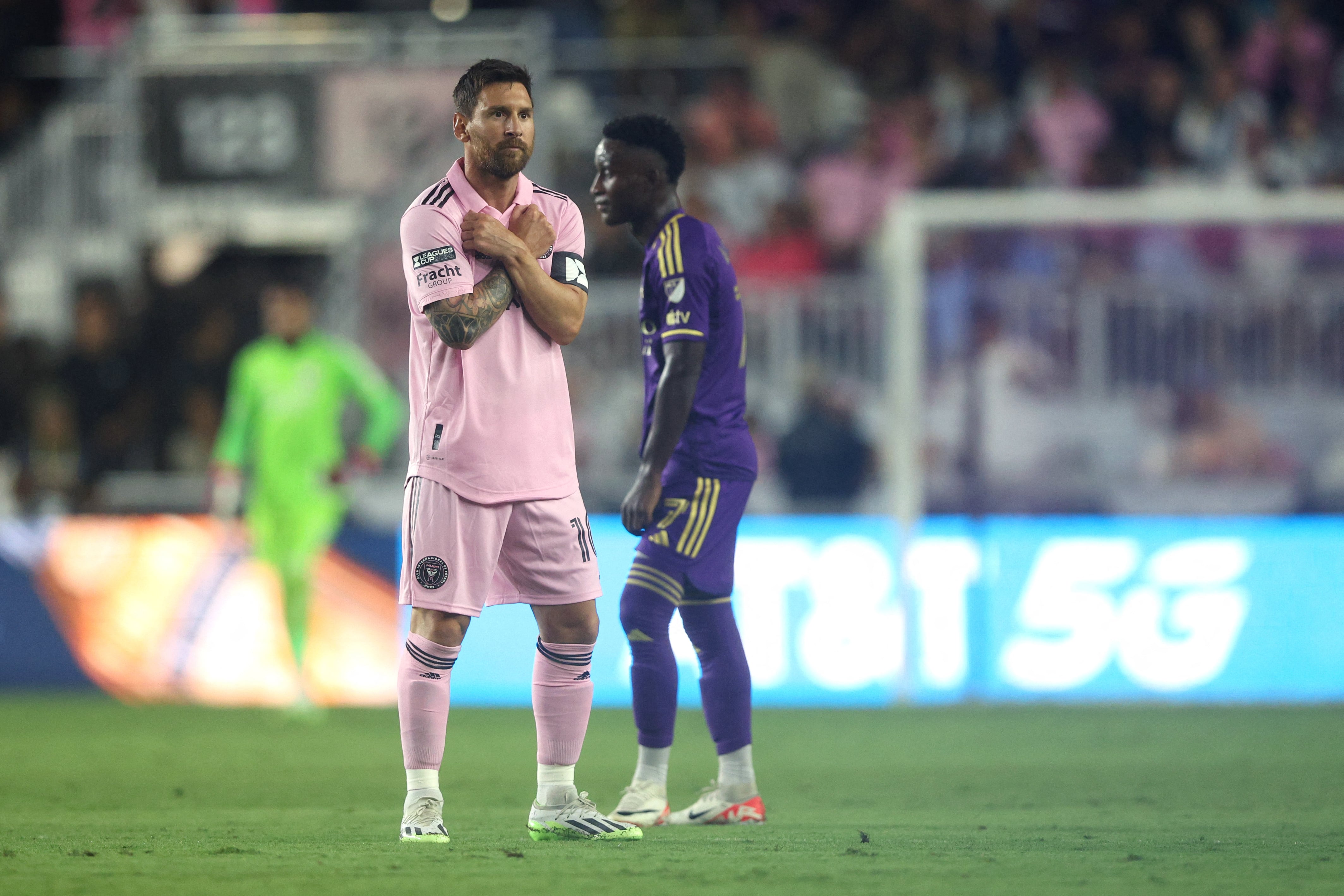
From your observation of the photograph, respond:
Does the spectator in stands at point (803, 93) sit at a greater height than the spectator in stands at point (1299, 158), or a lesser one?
greater

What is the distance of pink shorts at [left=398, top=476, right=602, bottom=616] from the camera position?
4.90 metres

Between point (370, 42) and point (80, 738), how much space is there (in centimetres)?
576

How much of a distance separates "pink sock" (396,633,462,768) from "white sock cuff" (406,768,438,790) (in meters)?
0.01

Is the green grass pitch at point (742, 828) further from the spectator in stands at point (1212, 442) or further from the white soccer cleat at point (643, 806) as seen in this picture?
the spectator in stands at point (1212, 442)

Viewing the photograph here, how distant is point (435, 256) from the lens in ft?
16.1

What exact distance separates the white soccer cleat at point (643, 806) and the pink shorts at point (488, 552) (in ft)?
2.94

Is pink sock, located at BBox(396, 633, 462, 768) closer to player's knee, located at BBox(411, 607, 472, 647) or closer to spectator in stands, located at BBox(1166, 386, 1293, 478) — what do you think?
player's knee, located at BBox(411, 607, 472, 647)

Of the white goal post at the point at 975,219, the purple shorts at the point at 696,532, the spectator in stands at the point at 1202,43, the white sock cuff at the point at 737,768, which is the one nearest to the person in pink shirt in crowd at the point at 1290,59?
the spectator in stands at the point at 1202,43

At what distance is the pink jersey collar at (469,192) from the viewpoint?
5.09m

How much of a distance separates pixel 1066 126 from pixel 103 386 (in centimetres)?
736

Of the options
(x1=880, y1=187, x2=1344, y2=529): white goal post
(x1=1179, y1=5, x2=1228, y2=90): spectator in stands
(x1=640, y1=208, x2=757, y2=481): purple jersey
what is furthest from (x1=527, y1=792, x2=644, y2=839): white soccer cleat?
(x1=1179, y1=5, x2=1228, y2=90): spectator in stands

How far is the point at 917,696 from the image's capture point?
34.4 feet

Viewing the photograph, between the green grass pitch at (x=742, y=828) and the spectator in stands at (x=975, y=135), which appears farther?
the spectator in stands at (x=975, y=135)

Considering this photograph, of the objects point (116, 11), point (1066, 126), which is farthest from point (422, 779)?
point (116, 11)
